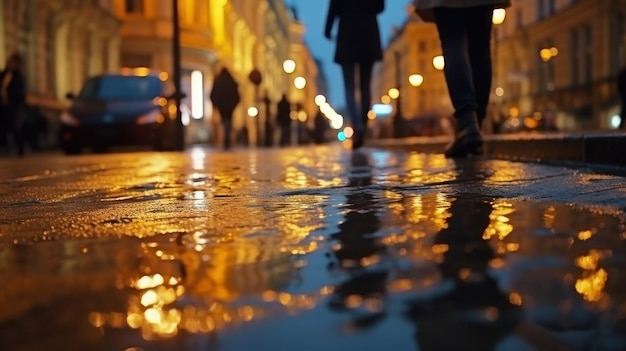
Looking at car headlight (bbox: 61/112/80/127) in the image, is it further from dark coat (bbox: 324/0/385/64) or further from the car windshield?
dark coat (bbox: 324/0/385/64)

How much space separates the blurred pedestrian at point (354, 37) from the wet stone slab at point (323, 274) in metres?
6.93

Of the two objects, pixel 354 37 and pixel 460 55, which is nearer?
A: pixel 460 55

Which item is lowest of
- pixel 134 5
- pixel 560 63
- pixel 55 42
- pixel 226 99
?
pixel 226 99

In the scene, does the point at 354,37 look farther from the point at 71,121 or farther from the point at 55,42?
the point at 55,42

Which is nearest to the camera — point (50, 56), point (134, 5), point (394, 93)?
point (50, 56)

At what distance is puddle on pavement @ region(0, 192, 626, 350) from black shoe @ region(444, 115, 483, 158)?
304 cm

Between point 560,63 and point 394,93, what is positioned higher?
point 560,63

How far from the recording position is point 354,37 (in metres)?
9.28

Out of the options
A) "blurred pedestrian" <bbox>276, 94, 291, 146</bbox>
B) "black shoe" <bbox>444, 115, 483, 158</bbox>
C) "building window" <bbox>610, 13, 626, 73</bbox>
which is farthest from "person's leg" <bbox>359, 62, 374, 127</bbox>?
"building window" <bbox>610, 13, 626, 73</bbox>

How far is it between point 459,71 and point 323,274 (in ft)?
12.1

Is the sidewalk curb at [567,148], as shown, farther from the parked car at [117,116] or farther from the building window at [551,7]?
the building window at [551,7]

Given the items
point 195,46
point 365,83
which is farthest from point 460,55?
point 195,46

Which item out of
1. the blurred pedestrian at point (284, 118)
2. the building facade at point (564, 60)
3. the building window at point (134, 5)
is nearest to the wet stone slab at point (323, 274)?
the blurred pedestrian at point (284, 118)

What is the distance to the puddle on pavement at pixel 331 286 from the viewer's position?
0.93m
